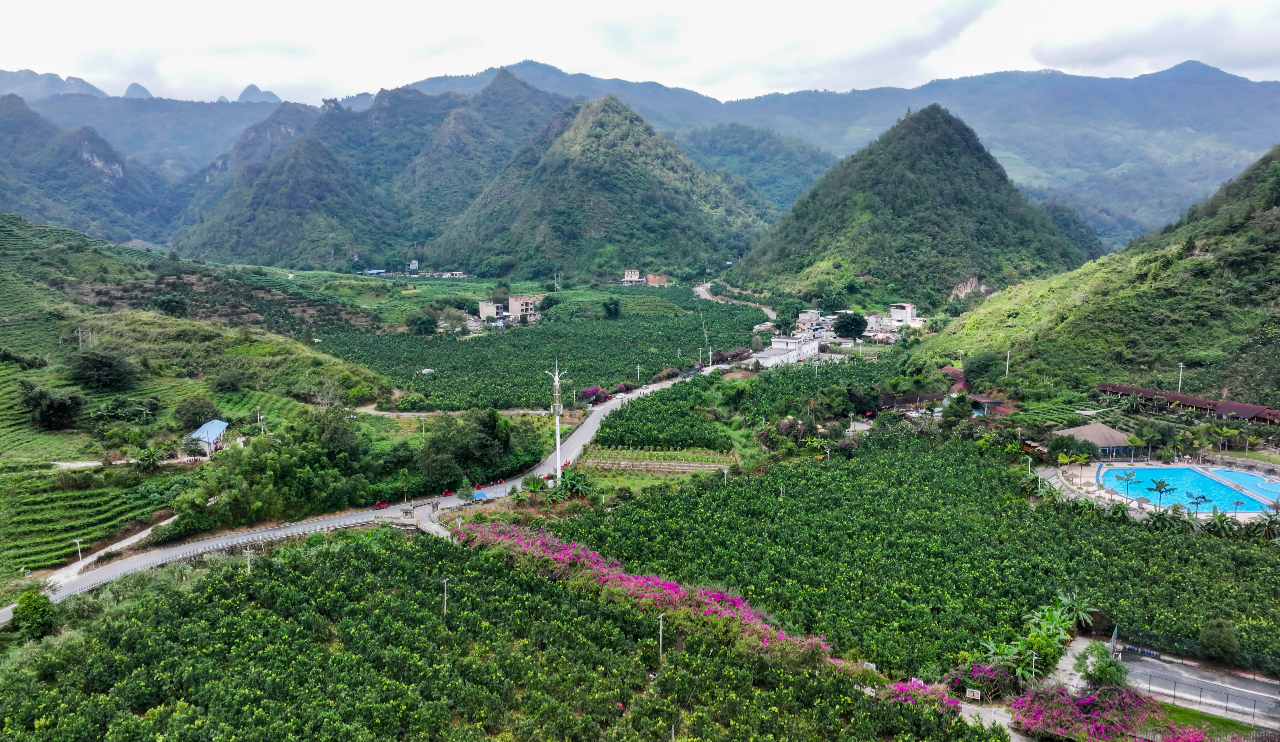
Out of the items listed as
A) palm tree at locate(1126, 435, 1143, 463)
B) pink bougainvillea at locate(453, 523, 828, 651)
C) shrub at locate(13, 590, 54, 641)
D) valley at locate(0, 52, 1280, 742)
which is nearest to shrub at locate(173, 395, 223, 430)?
valley at locate(0, 52, 1280, 742)

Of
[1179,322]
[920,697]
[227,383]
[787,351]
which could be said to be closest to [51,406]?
[227,383]

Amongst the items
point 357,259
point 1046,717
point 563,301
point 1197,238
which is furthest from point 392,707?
point 357,259

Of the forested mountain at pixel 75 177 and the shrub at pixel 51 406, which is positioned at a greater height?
the forested mountain at pixel 75 177

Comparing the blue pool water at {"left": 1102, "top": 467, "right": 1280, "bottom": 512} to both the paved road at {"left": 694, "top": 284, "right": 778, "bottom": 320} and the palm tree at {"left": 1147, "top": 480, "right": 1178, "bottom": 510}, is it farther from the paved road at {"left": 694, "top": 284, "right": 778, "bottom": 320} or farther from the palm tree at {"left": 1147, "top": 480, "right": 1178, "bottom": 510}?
the paved road at {"left": 694, "top": 284, "right": 778, "bottom": 320}

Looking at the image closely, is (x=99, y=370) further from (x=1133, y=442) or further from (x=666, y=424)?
(x=1133, y=442)

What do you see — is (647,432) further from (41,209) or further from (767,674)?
(41,209)

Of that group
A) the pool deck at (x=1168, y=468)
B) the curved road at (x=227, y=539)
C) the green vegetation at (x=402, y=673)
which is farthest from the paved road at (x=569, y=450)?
the pool deck at (x=1168, y=468)

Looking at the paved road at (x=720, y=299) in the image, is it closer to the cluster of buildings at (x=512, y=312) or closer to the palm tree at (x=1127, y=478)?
the cluster of buildings at (x=512, y=312)
